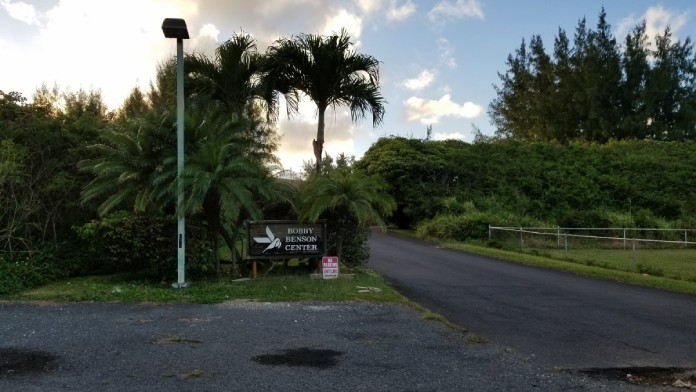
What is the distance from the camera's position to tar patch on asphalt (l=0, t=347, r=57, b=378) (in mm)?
5895

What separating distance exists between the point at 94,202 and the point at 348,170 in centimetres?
583

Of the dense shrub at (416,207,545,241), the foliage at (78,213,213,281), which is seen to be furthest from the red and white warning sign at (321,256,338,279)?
the dense shrub at (416,207,545,241)

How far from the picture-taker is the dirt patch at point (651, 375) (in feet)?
19.8

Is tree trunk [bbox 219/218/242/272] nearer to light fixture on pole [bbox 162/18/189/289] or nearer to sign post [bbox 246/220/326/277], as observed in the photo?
sign post [bbox 246/220/326/277]

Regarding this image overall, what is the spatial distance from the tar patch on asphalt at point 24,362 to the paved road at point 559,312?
5.55 metres

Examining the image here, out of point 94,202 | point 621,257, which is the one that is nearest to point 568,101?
point 621,257

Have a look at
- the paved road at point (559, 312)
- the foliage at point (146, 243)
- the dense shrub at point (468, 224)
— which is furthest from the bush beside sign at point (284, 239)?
the dense shrub at point (468, 224)

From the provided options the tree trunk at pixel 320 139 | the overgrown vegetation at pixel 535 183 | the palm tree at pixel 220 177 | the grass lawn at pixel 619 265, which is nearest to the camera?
the palm tree at pixel 220 177

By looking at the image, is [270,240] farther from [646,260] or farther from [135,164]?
[646,260]

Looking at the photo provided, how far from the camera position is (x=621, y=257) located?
68.4 ft

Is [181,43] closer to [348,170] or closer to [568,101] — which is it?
[348,170]

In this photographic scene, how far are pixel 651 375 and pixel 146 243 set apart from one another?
9.34 metres

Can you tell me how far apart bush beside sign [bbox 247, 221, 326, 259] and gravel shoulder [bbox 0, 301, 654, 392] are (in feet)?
10.6

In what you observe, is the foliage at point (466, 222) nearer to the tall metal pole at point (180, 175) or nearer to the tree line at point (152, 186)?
the tree line at point (152, 186)
